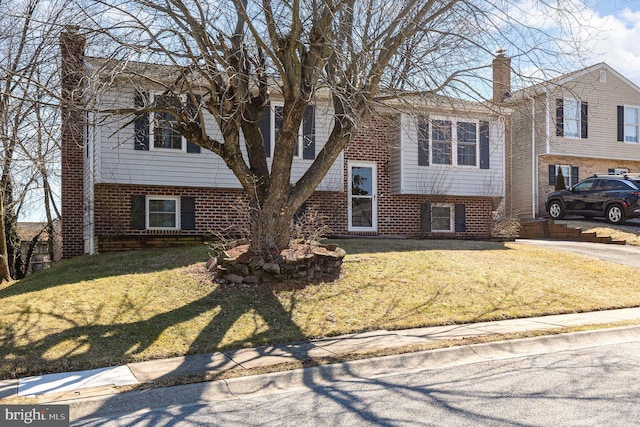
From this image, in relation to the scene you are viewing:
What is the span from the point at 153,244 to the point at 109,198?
1780mm

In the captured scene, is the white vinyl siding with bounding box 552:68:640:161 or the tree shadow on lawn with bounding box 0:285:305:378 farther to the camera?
the white vinyl siding with bounding box 552:68:640:161

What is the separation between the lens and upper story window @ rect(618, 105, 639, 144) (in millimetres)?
26047

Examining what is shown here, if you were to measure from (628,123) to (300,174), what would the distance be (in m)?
Result: 17.4

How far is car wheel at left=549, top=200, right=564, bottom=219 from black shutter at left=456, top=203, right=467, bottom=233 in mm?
5117

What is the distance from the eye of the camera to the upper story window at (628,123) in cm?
2605

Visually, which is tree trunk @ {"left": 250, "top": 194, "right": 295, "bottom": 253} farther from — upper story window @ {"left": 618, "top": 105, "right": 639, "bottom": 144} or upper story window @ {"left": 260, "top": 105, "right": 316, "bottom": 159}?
upper story window @ {"left": 618, "top": 105, "right": 639, "bottom": 144}

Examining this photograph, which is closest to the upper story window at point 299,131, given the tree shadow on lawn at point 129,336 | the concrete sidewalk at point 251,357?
the tree shadow on lawn at point 129,336

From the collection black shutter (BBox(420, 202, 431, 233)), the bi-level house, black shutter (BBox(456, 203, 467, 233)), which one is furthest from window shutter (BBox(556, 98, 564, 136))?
black shutter (BBox(420, 202, 431, 233))

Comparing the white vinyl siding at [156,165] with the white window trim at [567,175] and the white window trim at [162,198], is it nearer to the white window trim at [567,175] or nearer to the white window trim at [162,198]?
the white window trim at [162,198]

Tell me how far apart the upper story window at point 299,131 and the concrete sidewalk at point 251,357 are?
942 centimetres

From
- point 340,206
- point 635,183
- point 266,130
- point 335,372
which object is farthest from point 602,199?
point 335,372

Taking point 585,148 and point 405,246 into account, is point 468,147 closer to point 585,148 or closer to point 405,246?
point 405,246

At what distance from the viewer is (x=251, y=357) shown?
738 centimetres

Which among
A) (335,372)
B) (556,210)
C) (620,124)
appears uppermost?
(620,124)
